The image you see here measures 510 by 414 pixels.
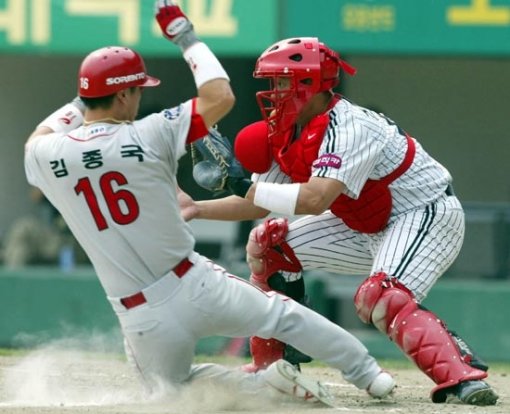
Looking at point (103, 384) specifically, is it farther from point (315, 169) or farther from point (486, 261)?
point (486, 261)

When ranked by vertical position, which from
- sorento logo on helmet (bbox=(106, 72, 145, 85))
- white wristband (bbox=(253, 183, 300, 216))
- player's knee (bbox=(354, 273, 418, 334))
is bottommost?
player's knee (bbox=(354, 273, 418, 334))

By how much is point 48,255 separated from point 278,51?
6.63 metres

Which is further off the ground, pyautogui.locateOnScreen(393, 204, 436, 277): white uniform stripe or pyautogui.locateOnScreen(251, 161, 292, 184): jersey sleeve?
pyautogui.locateOnScreen(251, 161, 292, 184): jersey sleeve

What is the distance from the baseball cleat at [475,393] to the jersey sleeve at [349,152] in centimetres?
92

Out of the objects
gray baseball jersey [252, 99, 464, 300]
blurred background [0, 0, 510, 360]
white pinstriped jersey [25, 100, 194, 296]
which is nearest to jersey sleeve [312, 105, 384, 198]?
gray baseball jersey [252, 99, 464, 300]

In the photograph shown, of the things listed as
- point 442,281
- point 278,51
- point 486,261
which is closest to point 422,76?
point 486,261

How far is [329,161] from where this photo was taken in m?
6.07

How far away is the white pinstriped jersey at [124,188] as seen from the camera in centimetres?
554

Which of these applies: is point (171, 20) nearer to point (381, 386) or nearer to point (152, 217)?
point (152, 217)

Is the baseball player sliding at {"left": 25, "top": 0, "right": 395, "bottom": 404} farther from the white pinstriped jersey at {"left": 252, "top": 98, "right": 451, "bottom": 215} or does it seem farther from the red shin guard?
the red shin guard

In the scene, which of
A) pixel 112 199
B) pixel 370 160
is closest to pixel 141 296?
pixel 112 199

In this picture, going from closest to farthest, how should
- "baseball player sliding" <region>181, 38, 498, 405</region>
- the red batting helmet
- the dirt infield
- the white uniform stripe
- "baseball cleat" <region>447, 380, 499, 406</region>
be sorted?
the dirt infield, "baseball cleat" <region>447, 380, 499, 406</region>, "baseball player sliding" <region>181, 38, 498, 405</region>, the white uniform stripe, the red batting helmet

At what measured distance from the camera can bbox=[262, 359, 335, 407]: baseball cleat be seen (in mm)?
5793

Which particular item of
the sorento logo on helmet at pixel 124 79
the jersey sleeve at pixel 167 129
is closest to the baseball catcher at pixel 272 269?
the sorento logo on helmet at pixel 124 79
